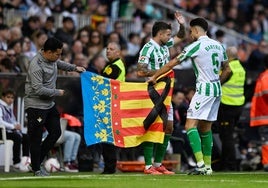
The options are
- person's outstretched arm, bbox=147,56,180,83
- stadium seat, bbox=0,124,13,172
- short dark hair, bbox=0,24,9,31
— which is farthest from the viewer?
short dark hair, bbox=0,24,9,31

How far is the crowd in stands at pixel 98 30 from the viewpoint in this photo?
86.3 ft

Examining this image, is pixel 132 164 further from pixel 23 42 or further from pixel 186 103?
pixel 23 42

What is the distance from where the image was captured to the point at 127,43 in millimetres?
29859

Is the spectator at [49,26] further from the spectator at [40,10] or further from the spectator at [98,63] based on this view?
the spectator at [98,63]

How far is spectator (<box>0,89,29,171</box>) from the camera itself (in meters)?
22.6

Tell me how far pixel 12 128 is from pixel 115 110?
2559 mm

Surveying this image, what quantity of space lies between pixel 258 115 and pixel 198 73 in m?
2.73

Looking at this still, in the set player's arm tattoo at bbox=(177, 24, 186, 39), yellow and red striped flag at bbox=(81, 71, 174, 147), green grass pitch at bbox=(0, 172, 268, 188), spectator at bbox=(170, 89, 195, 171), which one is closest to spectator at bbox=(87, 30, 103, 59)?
spectator at bbox=(170, 89, 195, 171)

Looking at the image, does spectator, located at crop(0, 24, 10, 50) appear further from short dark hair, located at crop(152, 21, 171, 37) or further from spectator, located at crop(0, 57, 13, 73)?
short dark hair, located at crop(152, 21, 171, 37)

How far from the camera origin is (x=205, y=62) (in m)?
19.4

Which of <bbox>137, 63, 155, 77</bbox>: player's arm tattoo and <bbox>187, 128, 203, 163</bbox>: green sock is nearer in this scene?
<bbox>187, 128, 203, 163</bbox>: green sock

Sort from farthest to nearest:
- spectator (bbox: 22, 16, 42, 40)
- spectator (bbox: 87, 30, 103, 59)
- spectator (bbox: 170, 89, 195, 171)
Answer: spectator (bbox: 87, 30, 103, 59) < spectator (bbox: 22, 16, 42, 40) < spectator (bbox: 170, 89, 195, 171)

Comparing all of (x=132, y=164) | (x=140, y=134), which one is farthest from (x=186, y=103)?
(x=140, y=134)

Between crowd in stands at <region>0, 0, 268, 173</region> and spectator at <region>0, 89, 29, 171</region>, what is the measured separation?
169cm
